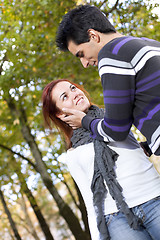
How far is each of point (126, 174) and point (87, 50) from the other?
94cm

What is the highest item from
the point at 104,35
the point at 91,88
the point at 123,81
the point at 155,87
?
the point at 91,88

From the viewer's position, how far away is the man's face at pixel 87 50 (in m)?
2.09

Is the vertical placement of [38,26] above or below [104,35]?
above

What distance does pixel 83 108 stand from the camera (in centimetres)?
283

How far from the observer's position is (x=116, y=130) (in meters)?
1.99

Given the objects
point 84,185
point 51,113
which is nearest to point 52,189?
point 51,113

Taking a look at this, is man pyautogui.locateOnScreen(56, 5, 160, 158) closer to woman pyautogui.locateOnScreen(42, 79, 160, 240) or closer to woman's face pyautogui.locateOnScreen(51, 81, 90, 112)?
woman pyautogui.locateOnScreen(42, 79, 160, 240)

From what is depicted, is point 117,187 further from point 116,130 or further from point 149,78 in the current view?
point 149,78

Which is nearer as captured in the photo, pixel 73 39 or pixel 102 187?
pixel 73 39

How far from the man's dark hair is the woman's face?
762mm

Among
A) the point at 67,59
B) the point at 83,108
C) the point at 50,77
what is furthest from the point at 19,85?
the point at 83,108

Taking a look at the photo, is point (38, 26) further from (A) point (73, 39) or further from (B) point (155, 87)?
(B) point (155, 87)

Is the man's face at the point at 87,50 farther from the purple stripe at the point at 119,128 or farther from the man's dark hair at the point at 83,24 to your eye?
the purple stripe at the point at 119,128

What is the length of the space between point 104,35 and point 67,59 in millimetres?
7073
